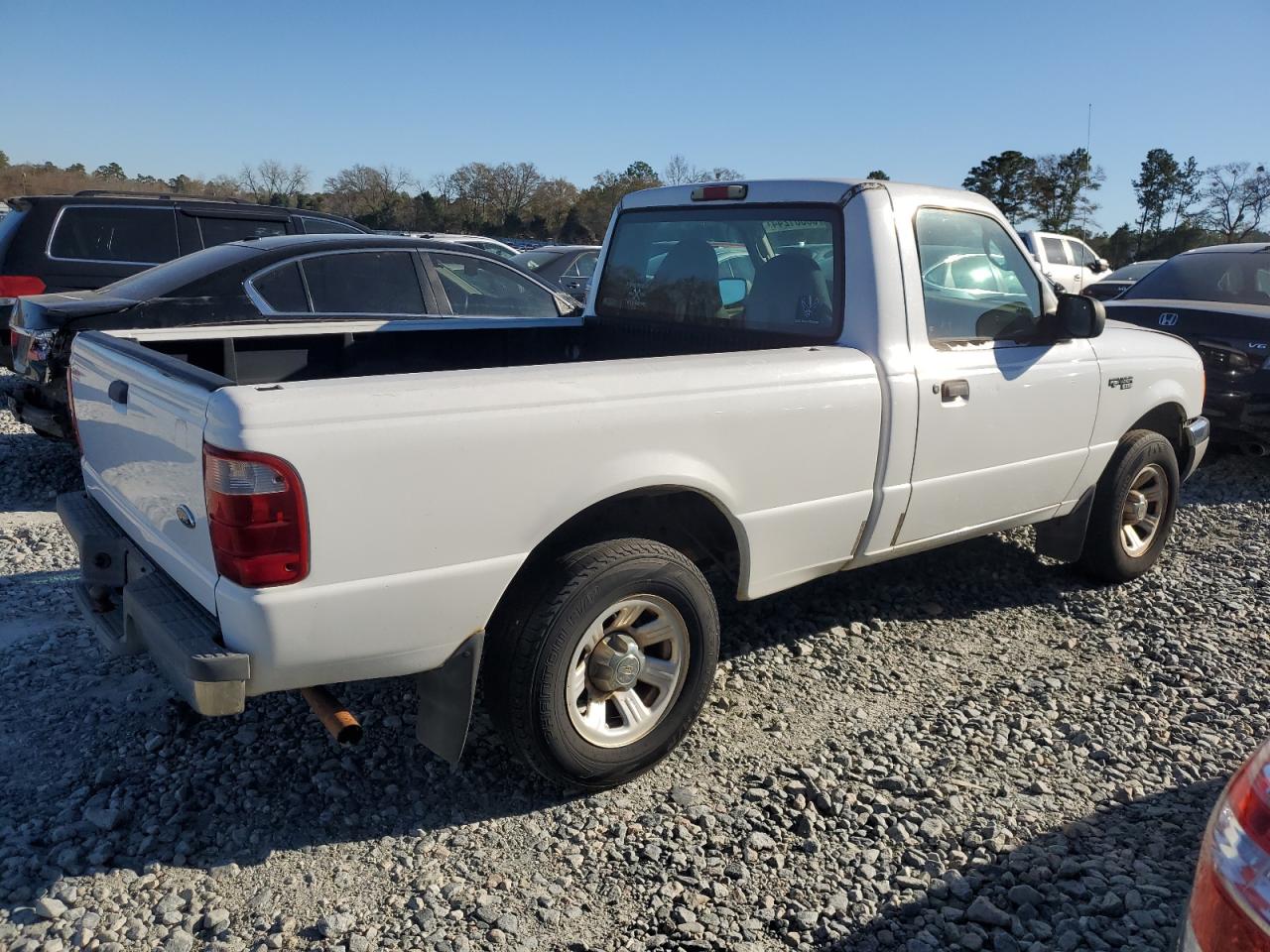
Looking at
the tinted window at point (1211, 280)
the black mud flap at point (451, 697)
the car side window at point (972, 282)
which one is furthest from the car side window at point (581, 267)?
the black mud flap at point (451, 697)

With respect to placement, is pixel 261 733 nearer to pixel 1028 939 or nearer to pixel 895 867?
pixel 895 867

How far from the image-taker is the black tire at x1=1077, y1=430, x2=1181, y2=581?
191 inches

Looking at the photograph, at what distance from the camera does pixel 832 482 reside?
11.6 ft

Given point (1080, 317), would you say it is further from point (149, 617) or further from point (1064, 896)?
point (149, 617)

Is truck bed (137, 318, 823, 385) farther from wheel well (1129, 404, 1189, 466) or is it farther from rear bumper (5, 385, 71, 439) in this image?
wheel well (1129, 404, 1189, 466)

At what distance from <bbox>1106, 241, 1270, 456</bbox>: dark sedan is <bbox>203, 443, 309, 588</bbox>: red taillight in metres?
7.05

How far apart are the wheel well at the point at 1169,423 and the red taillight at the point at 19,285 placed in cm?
762

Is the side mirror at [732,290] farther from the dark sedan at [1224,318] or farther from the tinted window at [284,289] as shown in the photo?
the dark sedan at [1224,318]

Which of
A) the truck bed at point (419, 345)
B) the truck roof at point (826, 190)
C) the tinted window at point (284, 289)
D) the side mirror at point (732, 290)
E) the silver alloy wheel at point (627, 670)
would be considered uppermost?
the truck roof at point (826, 190)

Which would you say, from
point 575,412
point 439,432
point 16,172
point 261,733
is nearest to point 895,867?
point 575,412

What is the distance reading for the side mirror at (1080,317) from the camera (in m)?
4.16

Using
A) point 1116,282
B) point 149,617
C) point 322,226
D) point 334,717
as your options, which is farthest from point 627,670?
point 1116,282

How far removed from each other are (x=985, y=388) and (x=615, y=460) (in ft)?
6.05

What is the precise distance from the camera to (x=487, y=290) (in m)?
6.87
